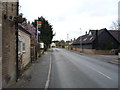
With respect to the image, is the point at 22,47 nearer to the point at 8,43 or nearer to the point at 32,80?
the point at 32,80

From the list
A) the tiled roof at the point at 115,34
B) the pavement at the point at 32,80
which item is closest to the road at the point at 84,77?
the pavement at the point at 32,80

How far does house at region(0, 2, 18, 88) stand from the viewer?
7410mm

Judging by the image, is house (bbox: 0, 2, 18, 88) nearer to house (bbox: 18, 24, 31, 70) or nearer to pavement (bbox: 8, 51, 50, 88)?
pavement (bbox: 8, 51, 50, 88)

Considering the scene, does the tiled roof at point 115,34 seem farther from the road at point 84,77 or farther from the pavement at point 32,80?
the pavement at point 32,80

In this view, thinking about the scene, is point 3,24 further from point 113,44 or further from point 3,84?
point 113,44

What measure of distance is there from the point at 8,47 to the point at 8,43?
19cm

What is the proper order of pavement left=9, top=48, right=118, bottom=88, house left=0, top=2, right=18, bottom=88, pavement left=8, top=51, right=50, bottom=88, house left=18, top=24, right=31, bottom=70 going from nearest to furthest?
house left=0, top=2, right=18, bottom=88 < pavement left=8, top=51, right=50, bottom=88 < pavement left=9, top=48, right=118, bottom=88 < house left=18, top=24, right=31, bottom=70

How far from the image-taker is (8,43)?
8.05 m

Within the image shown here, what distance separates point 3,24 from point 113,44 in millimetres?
43274

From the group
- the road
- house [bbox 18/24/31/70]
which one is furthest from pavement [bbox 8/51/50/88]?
house [bbox 18/24/31/70]

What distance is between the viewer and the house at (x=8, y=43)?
24.3ft

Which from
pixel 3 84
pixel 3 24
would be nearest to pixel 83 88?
pixel 3 84

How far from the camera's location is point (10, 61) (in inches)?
328

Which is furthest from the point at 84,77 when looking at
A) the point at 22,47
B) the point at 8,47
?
the point at 22,47
